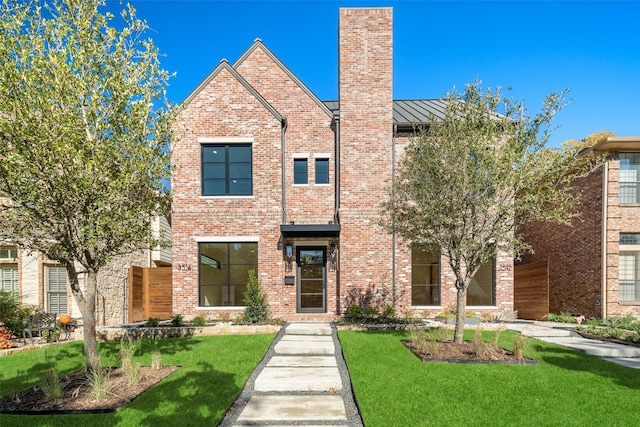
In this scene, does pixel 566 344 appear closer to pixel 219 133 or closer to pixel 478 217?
pixel 478 217

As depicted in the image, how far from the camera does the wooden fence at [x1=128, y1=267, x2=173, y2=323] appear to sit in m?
13.9

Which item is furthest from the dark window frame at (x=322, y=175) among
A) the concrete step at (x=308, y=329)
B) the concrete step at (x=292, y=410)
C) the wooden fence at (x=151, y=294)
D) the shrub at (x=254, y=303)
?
the concrete step at (x=292, y=410)

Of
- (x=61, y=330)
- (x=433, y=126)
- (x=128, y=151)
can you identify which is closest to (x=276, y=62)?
(x=433, y=126)

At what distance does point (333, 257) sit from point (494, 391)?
788cm

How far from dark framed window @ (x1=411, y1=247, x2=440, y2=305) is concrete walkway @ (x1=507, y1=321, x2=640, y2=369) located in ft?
8.89

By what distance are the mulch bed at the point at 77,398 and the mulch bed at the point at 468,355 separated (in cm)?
558

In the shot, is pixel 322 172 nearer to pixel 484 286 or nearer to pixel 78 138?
pixel 484 286

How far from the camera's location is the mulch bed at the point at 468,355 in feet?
24.0

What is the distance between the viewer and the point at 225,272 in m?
12.9

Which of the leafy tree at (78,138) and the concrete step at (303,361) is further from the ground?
the leafy tree at (78,138)

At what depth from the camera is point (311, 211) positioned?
43.6 feet

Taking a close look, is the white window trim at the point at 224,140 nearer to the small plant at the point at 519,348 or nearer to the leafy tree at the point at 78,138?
the leafy tree at the point at 78,138

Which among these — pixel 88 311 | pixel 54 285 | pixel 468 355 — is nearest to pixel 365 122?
pixel 468 355

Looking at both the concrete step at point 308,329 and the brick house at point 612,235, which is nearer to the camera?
the concrete step at point 308,329
